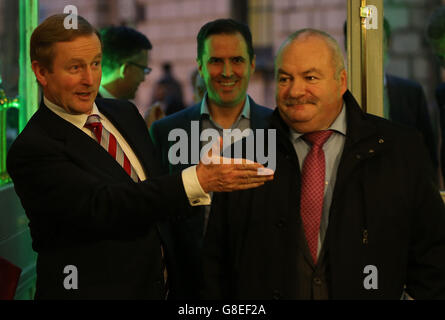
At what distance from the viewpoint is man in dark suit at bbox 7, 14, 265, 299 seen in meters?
1.96

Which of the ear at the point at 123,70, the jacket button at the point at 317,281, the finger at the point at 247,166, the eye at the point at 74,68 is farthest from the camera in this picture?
the ear at the point at 123,70

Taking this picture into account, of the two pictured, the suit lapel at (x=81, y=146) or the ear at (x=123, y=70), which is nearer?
the suit lapel at (x=81, y=146)

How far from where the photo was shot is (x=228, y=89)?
2805 mm

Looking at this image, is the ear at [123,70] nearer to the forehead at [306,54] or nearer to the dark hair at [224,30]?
the dark hair at [224,30]

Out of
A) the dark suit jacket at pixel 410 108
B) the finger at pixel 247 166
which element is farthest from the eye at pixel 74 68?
the dark suit jacket at pixel 410 108

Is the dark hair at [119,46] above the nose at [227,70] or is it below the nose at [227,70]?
above

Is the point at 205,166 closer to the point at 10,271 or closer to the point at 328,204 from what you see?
the point at 328,204

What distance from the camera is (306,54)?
2082 mm

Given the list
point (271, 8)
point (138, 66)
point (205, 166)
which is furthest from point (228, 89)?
point (271, 8)

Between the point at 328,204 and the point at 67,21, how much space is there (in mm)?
1117

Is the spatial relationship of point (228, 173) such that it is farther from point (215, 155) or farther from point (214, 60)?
point (214, 60)

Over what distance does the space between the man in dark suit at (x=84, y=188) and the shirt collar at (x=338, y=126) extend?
0.34 m

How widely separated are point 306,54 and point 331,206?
0.54 meters

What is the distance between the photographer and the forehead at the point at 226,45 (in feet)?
9.16
